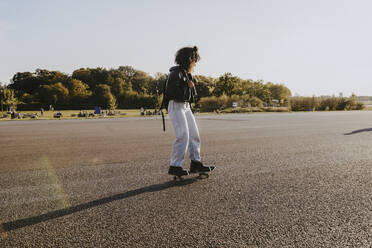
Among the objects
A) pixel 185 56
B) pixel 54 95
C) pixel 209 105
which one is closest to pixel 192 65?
pixel 185 56

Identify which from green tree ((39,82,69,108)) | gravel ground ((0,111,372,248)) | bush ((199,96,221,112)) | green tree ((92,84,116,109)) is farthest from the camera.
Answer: green tree ((92,84,116,109))

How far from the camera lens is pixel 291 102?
4250 cm

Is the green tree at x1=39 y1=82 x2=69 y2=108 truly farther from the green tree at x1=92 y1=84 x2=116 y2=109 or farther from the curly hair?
the curly hair

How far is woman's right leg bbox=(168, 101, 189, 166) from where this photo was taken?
13.3ft

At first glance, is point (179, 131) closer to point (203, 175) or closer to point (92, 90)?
point (203, 175)

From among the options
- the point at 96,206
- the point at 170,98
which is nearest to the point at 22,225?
the point at 96,206

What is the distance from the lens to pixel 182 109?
163 inches

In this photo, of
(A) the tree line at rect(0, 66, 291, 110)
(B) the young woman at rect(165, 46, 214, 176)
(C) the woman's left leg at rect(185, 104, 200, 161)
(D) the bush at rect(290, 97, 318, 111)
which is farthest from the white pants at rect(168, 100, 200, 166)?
(A) the tree line at rect(0, 66, 291, 110)

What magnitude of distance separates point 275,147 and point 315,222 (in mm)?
4763

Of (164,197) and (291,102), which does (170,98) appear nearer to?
(164,197)

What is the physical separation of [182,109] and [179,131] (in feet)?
1.08

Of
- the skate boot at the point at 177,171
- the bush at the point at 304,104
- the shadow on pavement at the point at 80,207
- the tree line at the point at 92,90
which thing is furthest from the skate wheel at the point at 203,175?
the tree line at the point at 92,90

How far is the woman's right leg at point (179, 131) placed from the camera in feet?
13.3

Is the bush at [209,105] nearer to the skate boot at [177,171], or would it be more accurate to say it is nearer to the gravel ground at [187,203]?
the gravel ground at [187,203]
